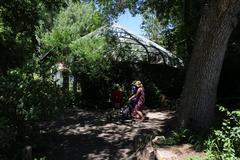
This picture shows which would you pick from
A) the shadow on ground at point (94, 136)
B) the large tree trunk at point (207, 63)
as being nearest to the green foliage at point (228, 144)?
the large tree trunk at point (207, 63)

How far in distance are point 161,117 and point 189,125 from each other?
5.89 metres

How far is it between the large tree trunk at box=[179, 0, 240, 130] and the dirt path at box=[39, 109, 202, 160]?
1.32 metres

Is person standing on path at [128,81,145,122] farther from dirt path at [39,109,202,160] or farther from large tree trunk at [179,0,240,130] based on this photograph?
large tree trunk at [179,0,240,130]

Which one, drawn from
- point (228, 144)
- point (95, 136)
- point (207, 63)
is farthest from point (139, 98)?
point (228, 144)

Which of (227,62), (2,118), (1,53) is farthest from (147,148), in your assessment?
(227,62)

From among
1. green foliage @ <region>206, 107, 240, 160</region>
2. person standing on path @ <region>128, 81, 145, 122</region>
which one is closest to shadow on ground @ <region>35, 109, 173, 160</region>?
person standing on path @ <region>128, 81, 145, 122</region>

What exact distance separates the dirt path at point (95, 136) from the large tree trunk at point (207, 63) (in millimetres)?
1320

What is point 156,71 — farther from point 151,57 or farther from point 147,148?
point 147,148

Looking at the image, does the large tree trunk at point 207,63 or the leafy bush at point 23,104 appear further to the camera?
the large tree trunk at point 207,63

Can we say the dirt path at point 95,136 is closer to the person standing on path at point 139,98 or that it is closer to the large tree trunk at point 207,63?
the person standing on path at point 139,98

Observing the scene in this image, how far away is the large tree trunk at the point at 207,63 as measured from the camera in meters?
10.1

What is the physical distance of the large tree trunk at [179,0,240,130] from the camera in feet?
33.2

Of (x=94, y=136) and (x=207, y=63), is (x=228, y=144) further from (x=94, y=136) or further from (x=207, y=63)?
(x=94, y=136)

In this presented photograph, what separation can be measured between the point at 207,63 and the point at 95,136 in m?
4.72
